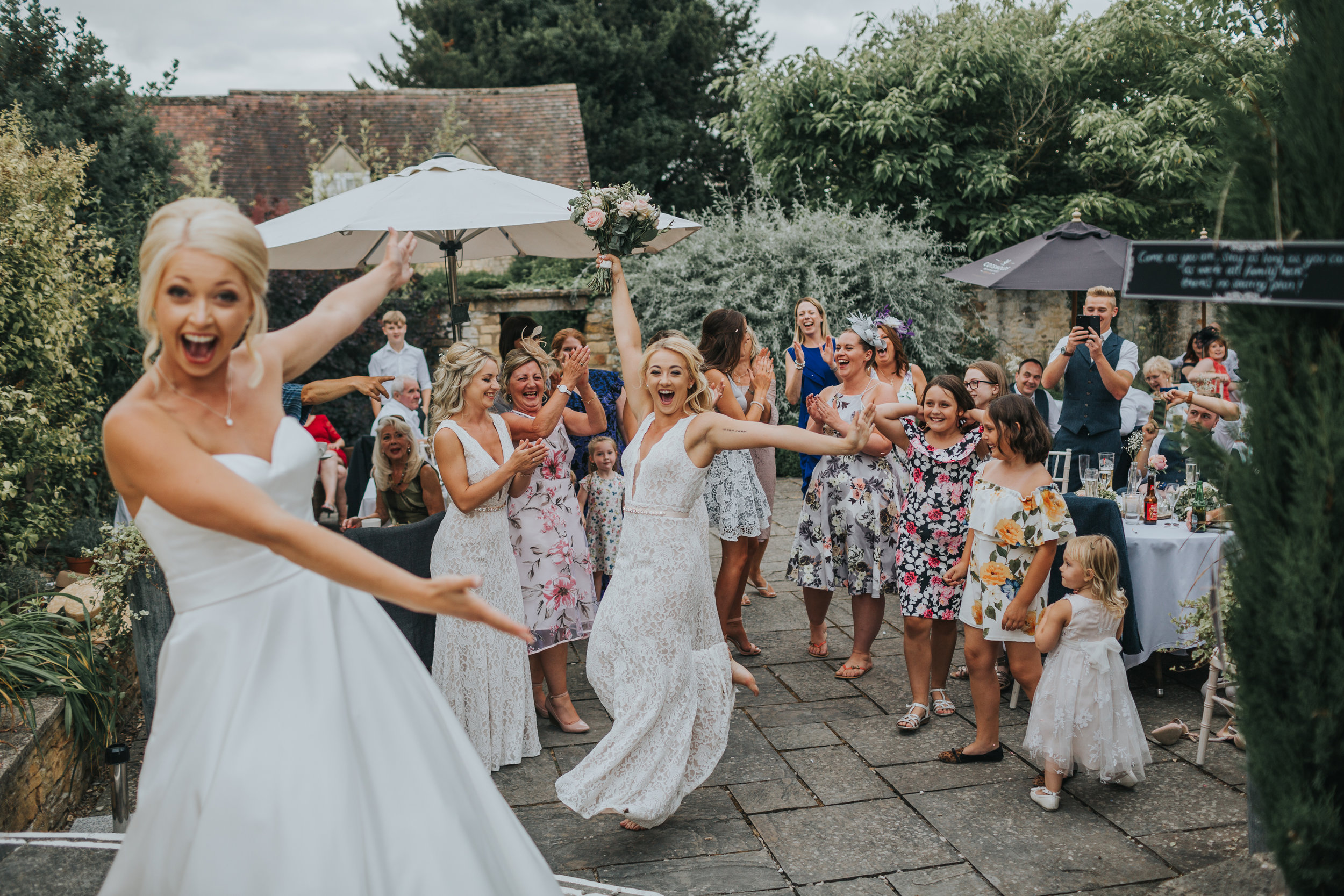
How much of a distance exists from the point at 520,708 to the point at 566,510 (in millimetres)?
985

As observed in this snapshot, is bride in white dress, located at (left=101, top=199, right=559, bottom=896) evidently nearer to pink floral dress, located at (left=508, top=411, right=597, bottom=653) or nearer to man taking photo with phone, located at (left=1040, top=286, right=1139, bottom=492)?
pink floral dress, located at (left=508, top=411, right=597, bottom=653)

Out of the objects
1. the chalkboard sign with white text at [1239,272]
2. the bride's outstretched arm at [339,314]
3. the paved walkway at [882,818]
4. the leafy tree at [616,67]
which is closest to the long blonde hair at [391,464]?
the paved walkway at [882,818]

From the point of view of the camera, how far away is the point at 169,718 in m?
1.88

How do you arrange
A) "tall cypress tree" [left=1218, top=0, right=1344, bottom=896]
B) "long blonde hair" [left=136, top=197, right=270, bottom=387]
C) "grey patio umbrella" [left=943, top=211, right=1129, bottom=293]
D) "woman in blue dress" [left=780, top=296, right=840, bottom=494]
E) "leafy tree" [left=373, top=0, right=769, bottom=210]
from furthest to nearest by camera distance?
1. "leafy tree" [left=373, top=0, right=769, bottom=210]
2. "grey patio umbrella" [left=943, top=211, right=1129, bottom=293]
3. "woman in blue dress" [left=780, top=296, right=840, bottom=494]
4. "tall cypress tree" [left=1218, top=0, right=1344, bottom=896]
5. "long blonde hair" [left=136, top=197, right=270, bottom=387]

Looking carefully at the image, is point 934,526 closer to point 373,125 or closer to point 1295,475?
point 1295,475

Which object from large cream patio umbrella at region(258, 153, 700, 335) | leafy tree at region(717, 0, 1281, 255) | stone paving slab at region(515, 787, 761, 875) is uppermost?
leafy tree at region(717, 0, 1281, 255)

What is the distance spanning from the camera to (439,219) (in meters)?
4.79

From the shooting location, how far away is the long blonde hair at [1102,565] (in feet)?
12.4

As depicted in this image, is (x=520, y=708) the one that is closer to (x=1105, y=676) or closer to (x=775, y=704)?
(x=775, y=704)

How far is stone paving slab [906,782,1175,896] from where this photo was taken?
3160mm

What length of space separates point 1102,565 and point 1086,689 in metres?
0.50

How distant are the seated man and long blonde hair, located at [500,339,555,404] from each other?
2.84 meters

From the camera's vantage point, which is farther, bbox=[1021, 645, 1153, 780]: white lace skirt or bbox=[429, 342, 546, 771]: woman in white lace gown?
bbox=[429, 342, 546, 771]: woman in white lace gown

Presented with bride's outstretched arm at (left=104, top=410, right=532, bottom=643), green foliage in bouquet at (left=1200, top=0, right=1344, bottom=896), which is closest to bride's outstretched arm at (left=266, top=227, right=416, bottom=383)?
bride's outstretched arm at (left=104, top=410, right=532, bottom=643)
